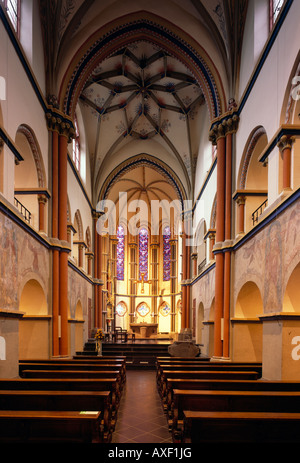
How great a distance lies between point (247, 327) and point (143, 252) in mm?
23688

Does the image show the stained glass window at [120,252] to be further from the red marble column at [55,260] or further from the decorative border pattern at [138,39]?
the red marble column at [55,260]

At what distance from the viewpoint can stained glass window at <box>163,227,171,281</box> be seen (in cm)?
3403

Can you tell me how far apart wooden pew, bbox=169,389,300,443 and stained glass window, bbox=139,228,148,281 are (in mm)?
29043

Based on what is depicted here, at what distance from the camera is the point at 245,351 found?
11773 mm

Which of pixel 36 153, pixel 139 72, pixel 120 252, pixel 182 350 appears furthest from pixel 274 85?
pixel 120 252

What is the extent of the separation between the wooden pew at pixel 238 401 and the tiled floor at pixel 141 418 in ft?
4.30

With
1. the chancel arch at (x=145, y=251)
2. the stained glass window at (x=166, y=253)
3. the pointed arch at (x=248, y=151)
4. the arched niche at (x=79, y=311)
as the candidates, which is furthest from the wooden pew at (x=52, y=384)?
the stained glass window at (x=166, y=253)

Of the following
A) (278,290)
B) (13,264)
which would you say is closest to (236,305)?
(278,290)

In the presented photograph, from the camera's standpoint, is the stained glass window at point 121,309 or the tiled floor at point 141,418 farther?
the stained glass window at point 121,309

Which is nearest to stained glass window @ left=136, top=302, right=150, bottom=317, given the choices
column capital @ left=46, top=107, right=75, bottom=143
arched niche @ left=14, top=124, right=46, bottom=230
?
column capital @ left=46, top=107, right=75, bottom=143

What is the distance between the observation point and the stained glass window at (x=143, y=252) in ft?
114

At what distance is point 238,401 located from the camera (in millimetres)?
5543

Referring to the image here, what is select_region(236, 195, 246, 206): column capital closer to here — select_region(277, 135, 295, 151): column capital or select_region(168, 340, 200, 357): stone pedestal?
select_region(277, 135, 295, 151): column capital

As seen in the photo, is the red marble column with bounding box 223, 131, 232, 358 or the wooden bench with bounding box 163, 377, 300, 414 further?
the red marble column with bounding box 223, 131, 232, 358
